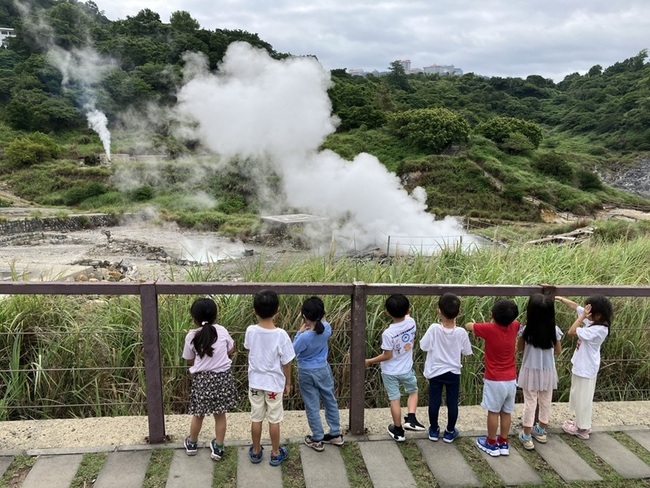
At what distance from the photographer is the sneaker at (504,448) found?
2.87 m

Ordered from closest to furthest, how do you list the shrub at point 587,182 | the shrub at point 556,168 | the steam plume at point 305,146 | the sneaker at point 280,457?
the sneaker at point 280,457 < the steam plume at point 305,146 < the shrub at point 587,182 < the shrub at point 556,168

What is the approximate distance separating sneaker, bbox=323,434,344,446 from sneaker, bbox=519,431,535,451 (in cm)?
111

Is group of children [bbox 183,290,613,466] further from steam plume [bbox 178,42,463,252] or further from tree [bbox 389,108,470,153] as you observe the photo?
tree [bbox 389,108,470,153]

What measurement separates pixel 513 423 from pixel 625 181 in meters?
49.4

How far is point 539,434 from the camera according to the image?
3.06m

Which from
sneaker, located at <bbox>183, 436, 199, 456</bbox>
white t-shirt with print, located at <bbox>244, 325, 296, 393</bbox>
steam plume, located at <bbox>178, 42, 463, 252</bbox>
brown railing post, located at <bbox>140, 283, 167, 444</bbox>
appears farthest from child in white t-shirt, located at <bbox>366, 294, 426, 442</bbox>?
steam plume, located at <bbox>178, 42, 463, 252</bbox>

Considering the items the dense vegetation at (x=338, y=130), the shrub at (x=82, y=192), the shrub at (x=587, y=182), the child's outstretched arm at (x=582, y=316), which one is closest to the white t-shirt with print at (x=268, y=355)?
the child's outstretched arm at (x=582, y=316)

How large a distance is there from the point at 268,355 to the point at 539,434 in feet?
5.83

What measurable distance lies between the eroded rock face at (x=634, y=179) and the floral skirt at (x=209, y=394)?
46719mm

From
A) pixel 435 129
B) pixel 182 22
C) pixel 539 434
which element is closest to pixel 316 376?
pixel 539 434

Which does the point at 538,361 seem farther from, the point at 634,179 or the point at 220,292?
the point at 634,179

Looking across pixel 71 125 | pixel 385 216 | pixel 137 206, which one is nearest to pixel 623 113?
pixel 385 216

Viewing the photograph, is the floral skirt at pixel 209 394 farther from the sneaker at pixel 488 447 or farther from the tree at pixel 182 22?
the tree at pixel 182 22

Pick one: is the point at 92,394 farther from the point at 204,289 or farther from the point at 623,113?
the point at 623,113
